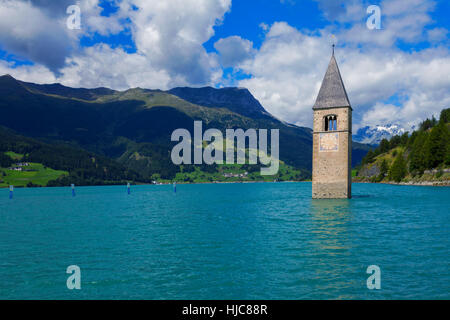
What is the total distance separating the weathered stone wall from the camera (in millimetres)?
64125

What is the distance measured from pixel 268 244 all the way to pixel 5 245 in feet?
73.0

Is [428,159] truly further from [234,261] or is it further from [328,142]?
[234,261]

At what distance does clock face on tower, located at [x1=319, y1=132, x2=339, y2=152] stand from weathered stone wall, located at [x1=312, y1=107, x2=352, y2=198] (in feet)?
1.28

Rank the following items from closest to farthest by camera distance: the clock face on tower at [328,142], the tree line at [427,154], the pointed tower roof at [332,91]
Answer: the clock face on tower at [328,142] < the pointed tower roof at [332,91] < the tree line at [427,154]

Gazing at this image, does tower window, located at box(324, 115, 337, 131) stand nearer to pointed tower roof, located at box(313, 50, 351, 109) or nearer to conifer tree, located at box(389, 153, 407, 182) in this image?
pointed tower roof, located at box(313, 50, 351, 109)

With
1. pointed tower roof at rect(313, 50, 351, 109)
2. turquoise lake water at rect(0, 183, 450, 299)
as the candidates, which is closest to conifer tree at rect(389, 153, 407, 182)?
pointed tower roof at rect(313, 50, 351, 109)

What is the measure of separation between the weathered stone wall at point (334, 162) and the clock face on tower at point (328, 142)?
39 centimetres

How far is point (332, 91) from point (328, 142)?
10.5 m

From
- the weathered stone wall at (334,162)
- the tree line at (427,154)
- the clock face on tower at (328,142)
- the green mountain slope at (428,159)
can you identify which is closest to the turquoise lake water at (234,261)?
the weathered stone wall at (334,162)

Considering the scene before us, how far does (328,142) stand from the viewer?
6531 cm

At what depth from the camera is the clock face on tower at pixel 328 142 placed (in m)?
64.7

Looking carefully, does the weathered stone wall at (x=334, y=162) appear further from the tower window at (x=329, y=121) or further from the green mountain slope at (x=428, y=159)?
the green mountain slope at (x=428, y=159)

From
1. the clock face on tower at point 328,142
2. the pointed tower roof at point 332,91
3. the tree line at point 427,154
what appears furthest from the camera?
the tree line at point 427,154
